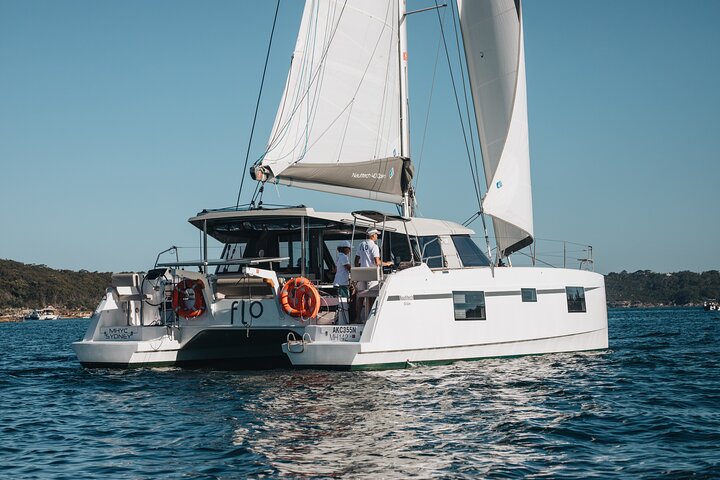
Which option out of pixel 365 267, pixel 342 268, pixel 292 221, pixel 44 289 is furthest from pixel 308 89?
pixel 44 289

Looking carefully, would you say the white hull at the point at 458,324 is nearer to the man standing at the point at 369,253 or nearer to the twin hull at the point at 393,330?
the twin hull at the point at 393,330

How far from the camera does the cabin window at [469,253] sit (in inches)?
724

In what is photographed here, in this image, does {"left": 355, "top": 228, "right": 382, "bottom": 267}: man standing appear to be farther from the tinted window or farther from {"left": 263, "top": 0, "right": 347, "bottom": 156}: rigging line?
{"left": 263, "top": 0, "right": 347, "bottom": 156}: rigging line

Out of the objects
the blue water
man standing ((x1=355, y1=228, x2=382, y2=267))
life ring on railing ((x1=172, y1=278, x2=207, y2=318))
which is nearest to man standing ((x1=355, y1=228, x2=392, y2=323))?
man standing ((x1=355, y1=228, x2=382, y2=267))

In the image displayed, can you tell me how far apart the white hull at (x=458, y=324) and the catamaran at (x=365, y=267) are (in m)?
0.03

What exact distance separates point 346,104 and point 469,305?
6189 mm

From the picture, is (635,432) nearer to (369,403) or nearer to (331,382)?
(369,403)

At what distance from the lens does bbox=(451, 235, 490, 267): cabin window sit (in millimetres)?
18391

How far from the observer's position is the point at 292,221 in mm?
17422

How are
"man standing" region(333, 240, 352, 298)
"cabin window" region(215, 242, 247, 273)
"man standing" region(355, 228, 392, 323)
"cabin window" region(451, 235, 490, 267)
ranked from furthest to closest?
"cabin window" region(215, 242, 247, 273)
"cabin window" region(451, 235, 490, 267)
"man standing" region(333, 240, 352, 298)
"man standing" region(355, 228, 392, 323)

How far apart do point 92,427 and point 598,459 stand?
21.1 feet

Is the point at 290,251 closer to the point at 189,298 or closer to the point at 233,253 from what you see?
the point at 233,253

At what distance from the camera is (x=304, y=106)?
19703mm

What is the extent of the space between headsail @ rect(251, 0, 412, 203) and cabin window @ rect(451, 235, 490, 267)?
1.83m
